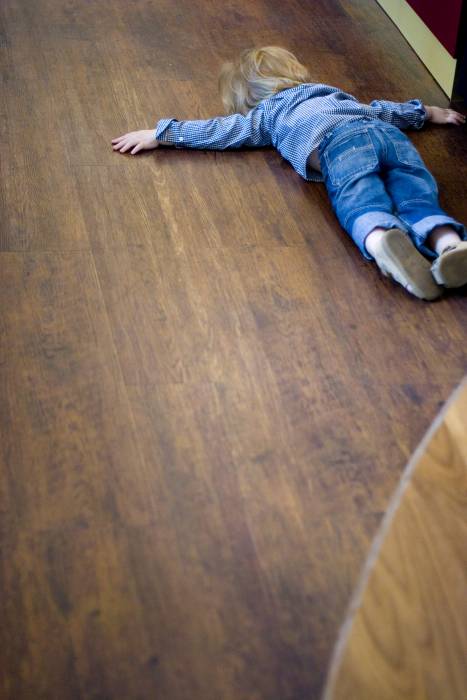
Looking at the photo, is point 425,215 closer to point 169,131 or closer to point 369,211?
point 369,211

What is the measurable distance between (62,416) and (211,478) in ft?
0.96

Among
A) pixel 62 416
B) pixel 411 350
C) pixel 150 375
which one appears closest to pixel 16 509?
pixel 62 416

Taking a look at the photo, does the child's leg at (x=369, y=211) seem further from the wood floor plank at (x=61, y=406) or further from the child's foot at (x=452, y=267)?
the wood floor plank at (x=61, y=406)

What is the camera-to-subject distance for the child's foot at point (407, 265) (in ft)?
6.23

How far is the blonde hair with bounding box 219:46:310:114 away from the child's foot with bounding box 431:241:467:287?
2.47ft

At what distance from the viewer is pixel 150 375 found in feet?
5.64

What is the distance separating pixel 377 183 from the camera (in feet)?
6.89

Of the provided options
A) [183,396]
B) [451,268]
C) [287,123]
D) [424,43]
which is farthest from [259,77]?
[183,396]

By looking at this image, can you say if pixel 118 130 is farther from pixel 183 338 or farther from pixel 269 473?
pixel 269 473

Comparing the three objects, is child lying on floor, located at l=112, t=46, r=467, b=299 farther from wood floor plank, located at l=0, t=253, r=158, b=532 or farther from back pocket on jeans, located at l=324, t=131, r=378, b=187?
wood floor plank, located at l=0, t=253, r=158, b=532

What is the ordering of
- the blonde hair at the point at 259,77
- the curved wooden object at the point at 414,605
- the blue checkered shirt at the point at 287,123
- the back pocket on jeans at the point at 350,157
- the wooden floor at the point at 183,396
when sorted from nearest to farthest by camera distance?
1. the curved wooden object at the point at 414,605
2. the wooden floor at the point at 183,396
3. the back pocket on jeans at the point at 350,157
4. the blue checkered shirt at the point at 287,123
5. the blonde hair at the point at 259,77

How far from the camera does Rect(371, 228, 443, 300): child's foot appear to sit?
1.90m

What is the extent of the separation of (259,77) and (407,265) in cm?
78

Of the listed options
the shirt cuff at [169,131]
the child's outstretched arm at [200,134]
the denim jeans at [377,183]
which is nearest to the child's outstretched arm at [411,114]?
the denim jeans at [377,183]
